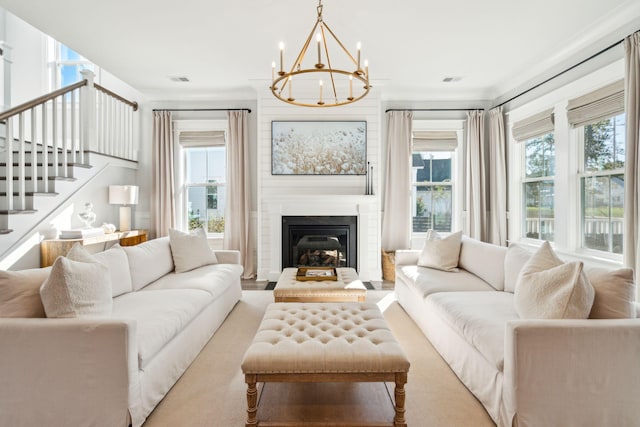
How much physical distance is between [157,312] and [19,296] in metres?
0.70

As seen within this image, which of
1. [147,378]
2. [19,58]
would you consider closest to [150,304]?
[147,378]

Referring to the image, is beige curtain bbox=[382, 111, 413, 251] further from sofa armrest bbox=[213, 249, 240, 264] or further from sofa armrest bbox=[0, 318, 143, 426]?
sofa armrest bbox=[0, 318, 143, 426]

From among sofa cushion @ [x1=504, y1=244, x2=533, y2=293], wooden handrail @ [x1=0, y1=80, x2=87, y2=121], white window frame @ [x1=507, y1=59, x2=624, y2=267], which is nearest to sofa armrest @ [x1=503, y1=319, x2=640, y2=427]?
sofa cushion @ [x1=504, y1=244, x2=533, y2=293]

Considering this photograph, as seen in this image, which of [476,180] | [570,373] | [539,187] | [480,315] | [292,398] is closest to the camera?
[570,373]

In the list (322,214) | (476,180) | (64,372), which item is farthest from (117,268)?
(476,180)

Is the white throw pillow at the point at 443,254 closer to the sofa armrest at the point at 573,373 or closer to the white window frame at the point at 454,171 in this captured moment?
the white window frame at the point at 454,171

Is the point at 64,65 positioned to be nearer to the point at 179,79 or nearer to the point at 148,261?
the point at 179,79

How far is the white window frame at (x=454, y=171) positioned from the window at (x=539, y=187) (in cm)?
85

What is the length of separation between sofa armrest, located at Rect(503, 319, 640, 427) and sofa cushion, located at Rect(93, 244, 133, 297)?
102 inches

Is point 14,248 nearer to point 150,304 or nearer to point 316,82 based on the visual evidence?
point 150,304

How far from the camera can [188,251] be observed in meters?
3.48

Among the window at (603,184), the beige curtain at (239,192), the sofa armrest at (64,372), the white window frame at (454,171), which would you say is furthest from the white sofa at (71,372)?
the white window frame at (454,171)

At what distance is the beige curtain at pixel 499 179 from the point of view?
4.84m

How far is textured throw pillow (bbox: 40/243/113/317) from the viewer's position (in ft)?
5.62
